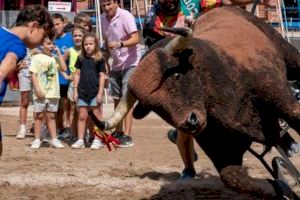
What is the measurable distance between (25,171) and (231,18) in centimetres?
307

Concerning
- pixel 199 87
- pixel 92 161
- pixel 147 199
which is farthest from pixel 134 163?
pixel 199 87

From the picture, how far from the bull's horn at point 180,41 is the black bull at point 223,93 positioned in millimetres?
11

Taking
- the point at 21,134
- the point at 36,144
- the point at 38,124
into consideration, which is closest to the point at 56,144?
the point at 36,144

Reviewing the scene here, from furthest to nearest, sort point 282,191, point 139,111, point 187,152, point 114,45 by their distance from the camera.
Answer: point 114,45, point 187,152, point 282,191, point 139,111

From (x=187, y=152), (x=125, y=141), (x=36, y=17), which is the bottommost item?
(x=125, y=141)

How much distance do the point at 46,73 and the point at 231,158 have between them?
16.2ft

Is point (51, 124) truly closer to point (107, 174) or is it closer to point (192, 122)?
point (107, 174)

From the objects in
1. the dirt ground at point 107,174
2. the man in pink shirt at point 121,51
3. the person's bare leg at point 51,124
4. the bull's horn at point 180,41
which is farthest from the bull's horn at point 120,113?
the person's bare leg at point 51,124

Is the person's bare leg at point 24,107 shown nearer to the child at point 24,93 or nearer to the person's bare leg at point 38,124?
the child at point 24,93

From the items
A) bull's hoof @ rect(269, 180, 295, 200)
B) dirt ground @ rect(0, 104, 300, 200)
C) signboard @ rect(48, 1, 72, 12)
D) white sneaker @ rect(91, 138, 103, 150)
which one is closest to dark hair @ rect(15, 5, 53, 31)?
dirt ground @ rect(0, 104, 300, 200)

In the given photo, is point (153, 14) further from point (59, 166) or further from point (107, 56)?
point (107, 56)

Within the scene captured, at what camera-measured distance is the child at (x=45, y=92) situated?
9938 millimetres

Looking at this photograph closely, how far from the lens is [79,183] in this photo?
7418mm

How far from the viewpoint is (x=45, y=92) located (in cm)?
1001
